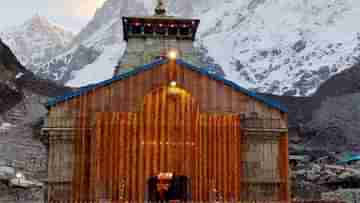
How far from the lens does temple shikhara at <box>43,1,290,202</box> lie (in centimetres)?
2692

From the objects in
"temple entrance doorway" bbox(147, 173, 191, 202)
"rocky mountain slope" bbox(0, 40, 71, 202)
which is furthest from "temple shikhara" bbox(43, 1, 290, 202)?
"rocky mountain slope" bbox(0, 40, 71, 202)

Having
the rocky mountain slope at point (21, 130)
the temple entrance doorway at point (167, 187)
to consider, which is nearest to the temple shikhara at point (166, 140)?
the temple entrance doorway at point (167, 187)

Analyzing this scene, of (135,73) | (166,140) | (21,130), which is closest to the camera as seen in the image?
(166,140)

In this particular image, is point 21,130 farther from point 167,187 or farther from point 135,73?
point 167,187

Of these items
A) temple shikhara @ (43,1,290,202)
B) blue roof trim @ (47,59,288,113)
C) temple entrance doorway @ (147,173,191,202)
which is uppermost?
blue roof trim @ (47,59,288,113)

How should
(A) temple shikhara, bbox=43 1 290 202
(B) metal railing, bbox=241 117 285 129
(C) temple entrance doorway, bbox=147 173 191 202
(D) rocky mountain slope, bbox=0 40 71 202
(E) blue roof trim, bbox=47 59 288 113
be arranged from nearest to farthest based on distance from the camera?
1. (C) temple entrance doorway, bbox=147 173 191 202
2. (A) temple shikhara, bbox=43 1 290 202
3. (E) blue roof trim, bbox=47 59 288 113
4. (B) metal railing, bbox=241 117 285 129
5. (D) rocky mountain slope, bbox=0 40 71 202

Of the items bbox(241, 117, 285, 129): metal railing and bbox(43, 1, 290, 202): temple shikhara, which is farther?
bbox(241, 117, 285, 129): metal railing

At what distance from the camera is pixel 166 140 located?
2723 cm

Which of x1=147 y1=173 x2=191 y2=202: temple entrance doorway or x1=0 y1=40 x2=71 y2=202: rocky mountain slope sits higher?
x1=0 y1=40 x2=71 y2=202: rocky mountain slope

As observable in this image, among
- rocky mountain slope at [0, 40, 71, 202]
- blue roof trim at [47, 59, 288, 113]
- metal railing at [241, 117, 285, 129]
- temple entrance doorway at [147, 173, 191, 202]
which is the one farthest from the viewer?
rocky mountain slope at [0, 40, 71, 202]

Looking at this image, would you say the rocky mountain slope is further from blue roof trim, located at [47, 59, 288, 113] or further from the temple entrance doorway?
the temple entrance doorway

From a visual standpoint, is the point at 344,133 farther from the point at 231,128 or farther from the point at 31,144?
the point at 231,128

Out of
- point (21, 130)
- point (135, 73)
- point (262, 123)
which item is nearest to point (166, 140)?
point (135, 73)

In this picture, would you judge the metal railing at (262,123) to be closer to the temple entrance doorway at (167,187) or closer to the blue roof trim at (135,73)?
the blue roof trim at (135,73)
